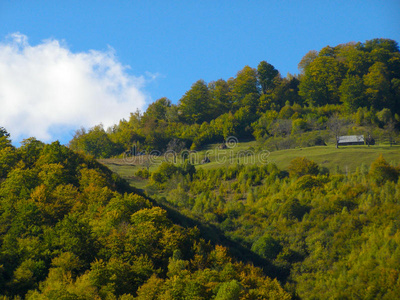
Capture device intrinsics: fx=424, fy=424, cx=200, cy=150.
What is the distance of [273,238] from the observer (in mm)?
36875

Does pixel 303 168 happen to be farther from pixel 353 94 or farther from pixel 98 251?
pixel 353 94

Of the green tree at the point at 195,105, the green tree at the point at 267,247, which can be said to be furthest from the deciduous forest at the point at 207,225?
the green tree at the point at 195,105

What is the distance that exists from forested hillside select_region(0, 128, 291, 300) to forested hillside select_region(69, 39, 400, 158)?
34.8 m

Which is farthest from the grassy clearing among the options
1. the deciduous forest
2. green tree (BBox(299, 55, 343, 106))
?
green tree (BBox(299, 55, 343, 106))

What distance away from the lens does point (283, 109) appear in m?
76.9

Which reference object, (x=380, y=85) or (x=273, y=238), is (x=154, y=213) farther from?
(x=380, y=85)

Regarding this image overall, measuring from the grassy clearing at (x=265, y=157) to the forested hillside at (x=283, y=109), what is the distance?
373cm

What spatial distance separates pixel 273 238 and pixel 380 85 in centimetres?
4871

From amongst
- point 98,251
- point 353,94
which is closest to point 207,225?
point 98,251

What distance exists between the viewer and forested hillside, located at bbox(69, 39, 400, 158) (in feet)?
220

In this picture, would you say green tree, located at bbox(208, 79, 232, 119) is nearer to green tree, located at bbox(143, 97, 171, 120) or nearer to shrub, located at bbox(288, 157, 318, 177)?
green tree, located at bbox(143, 97, 171, 120)

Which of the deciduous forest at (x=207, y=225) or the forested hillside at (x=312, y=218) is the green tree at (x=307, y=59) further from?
the forested hillside at (x=312, y=218)

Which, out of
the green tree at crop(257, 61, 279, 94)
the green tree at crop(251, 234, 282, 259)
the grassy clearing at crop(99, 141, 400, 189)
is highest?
the green tree at crop(257, 61, 279, 94)

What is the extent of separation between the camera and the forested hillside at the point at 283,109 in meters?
67.2
